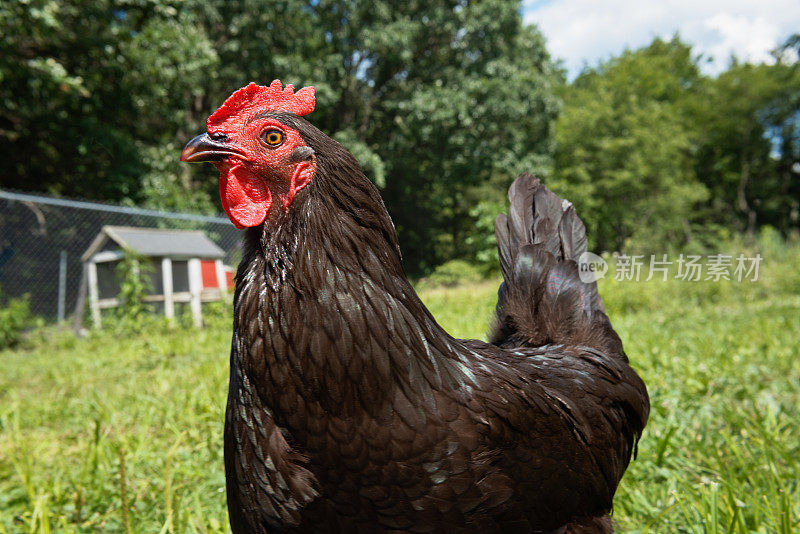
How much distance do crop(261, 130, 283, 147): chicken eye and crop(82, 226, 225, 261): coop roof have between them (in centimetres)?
660

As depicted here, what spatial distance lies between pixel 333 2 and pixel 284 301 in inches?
655

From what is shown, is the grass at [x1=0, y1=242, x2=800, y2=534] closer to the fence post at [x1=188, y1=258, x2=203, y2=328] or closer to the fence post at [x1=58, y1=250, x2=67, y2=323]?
the fence post at [x1=58, y1=250, x2=67, y2=323]

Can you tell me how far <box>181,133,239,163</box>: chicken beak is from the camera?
4.00 feet

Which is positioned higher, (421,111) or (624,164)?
(421,111)

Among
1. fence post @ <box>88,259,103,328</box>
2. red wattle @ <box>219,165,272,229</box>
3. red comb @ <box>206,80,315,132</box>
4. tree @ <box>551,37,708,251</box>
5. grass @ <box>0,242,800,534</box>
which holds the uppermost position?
tree @ <box>551,37,708,251</box>

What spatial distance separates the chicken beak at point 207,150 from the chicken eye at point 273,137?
0.29 ft

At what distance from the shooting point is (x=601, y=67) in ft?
89.4

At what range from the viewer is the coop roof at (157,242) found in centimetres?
693

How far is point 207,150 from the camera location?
123 cm

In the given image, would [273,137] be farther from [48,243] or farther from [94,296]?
[48,243]

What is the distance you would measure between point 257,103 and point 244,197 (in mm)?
297

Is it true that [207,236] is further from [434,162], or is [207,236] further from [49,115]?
[434,162]

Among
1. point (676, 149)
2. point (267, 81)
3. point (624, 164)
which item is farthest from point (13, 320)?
point (676, 149)

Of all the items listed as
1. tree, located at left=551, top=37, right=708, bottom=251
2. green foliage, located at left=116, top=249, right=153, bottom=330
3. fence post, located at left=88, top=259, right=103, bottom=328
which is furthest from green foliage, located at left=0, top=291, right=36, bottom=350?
tree, located at left=551, top=37, right=708, bottom=251
